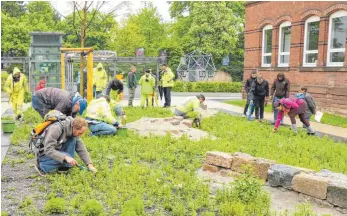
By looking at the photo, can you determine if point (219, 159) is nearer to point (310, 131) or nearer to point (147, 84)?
point (310, 131)

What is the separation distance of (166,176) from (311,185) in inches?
91.6

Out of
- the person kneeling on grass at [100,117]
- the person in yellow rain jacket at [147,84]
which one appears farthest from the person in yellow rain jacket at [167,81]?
the person kneeling on grass at [100,117]

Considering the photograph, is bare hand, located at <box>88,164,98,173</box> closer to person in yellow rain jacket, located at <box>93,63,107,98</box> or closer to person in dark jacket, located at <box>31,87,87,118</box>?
person in dark jacket, located at <box>31,87,87,118</box>

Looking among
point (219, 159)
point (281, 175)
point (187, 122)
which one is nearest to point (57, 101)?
point (219, 159)

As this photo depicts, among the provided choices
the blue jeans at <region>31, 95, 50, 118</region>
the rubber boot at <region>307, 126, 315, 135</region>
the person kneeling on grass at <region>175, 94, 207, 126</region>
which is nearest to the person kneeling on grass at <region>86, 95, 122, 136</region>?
the blue jeans at <region>31, 95, 50, 118</region>

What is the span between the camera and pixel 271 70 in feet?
69.1

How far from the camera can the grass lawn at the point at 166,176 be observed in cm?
561

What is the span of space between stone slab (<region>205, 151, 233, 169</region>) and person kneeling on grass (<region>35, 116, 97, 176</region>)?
2050mm

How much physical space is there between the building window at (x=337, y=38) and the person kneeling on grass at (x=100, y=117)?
10542mm

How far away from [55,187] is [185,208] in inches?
81.4

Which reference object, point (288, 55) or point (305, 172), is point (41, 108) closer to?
point (305, 172)

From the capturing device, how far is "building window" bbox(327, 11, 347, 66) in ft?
55.6

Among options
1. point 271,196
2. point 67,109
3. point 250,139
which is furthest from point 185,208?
point 250,139

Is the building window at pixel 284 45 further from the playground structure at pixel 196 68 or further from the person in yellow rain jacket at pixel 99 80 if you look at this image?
the playground structure at pixel 196 68
